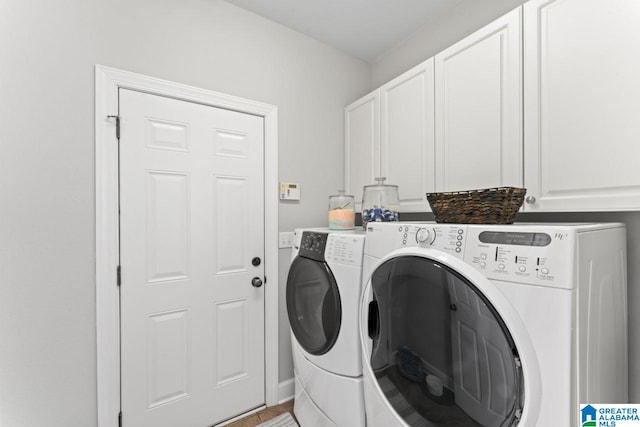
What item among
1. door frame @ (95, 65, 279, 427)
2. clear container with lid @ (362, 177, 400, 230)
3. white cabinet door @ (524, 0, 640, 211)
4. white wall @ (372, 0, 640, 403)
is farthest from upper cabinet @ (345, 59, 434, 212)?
door frame @ (95, 65, 279, 427)

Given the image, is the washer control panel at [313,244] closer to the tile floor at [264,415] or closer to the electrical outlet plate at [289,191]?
the electrical outlet plate at [289,191]

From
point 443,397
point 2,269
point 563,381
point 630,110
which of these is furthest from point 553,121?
point 2,269

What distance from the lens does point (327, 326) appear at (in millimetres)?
1413

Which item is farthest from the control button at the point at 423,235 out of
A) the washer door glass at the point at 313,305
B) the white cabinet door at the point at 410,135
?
the white cabinet door at the point at 410,135

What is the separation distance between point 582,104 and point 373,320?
45.5 inches

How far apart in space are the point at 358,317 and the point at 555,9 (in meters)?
1.49

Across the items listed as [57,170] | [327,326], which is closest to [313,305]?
[327,326]

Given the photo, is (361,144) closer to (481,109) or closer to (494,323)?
(481,109)

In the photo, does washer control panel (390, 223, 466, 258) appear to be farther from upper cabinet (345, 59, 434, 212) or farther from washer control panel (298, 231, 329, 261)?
upper cabinet (345, 59, 434, 212)

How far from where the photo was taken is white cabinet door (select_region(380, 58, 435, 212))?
1.60 meters

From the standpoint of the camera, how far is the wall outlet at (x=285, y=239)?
1.98 metres

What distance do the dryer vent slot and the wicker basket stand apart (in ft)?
1.60

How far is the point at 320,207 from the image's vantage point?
7.18ft

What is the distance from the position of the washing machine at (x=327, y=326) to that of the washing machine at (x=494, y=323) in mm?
111
